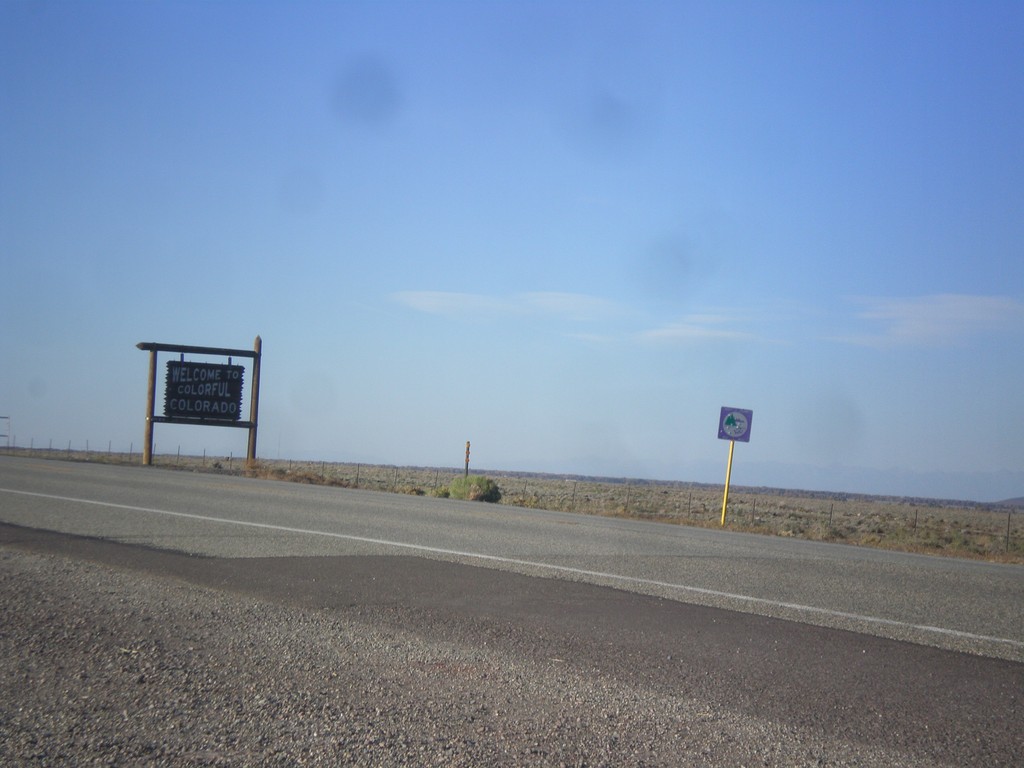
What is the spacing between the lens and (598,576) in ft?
34.8

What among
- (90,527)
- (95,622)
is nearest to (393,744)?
(95,622)

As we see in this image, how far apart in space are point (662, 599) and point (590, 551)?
391 centimetres

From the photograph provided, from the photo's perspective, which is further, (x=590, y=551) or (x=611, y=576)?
(x=590, y=551)

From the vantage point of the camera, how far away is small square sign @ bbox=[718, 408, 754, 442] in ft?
85.5

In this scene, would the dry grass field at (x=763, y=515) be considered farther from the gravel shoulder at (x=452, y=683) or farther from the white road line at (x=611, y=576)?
the gravel shoulder at (x=452, y=683)

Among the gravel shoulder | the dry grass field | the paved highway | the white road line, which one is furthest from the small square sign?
the gravel shoulder

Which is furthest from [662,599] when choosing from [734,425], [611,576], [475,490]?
[475,490]

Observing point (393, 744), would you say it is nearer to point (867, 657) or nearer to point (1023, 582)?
point (867, 657)

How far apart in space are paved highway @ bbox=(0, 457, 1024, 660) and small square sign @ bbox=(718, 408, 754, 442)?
7.79 meters

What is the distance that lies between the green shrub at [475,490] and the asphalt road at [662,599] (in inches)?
528

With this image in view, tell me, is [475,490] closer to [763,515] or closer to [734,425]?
[734,425]

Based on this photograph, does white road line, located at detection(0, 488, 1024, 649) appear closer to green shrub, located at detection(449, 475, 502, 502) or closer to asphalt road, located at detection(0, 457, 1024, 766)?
Answer: asphalt road, located at detection(0, 457, 1024, 766)

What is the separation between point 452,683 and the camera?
5918mm

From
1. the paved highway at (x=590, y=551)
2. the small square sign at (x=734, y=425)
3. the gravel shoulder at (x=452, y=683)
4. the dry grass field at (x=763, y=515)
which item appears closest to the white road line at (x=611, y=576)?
the paved highway at (x=590, y=551)
